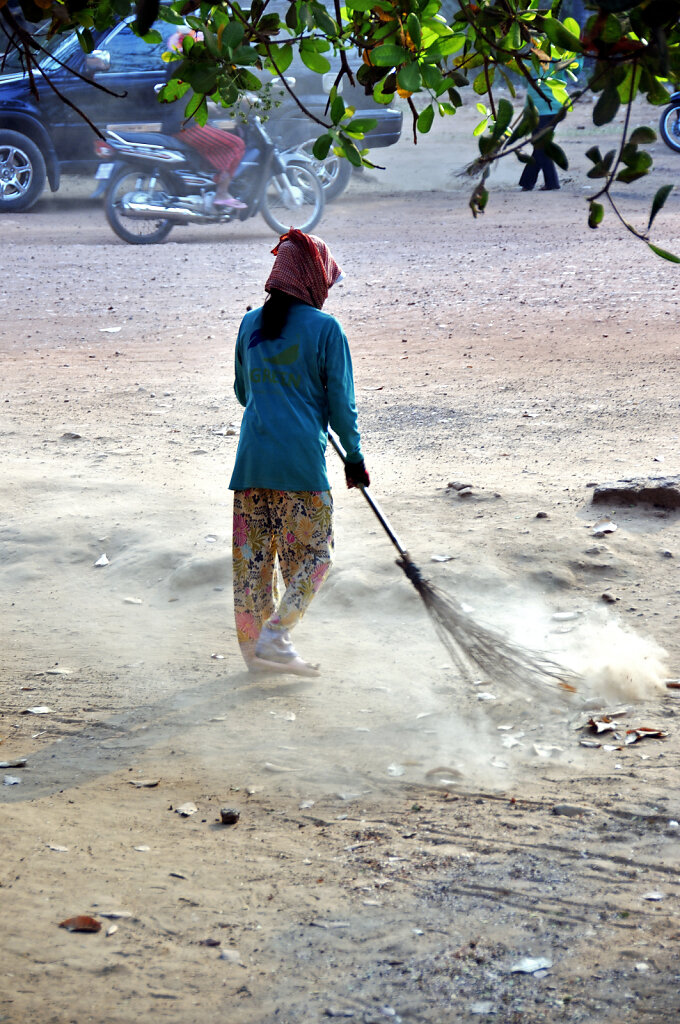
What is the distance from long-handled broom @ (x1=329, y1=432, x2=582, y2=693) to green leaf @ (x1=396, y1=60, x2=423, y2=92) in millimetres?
1708

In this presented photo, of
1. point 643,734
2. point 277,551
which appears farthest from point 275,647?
point 643,734

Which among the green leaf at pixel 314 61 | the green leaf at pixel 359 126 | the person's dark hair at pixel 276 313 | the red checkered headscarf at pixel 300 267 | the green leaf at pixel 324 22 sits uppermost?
the green leaf at pixel 324 22

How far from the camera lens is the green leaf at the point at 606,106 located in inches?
76.5

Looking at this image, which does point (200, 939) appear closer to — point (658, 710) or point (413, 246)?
point (658, 710)

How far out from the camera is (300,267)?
11.8 ft

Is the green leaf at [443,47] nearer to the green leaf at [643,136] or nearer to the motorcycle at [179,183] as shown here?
the green leaf at [643,136]

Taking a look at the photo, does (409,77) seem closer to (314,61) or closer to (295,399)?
(314,61)

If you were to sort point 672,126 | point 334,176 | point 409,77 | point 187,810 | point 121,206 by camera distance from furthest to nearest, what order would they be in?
1. point 672,126
2. point 334,176
3. point 121,206
4. point 187,810
5. point 409,77

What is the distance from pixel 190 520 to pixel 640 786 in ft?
9.29

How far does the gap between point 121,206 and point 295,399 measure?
9.12 metres

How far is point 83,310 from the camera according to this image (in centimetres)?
964

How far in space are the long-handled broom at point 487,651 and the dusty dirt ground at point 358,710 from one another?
0.08 m

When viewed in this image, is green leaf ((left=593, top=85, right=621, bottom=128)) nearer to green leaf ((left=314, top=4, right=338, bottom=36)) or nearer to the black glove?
green leaf ((left=314, top=4, right=338, bottom=36))

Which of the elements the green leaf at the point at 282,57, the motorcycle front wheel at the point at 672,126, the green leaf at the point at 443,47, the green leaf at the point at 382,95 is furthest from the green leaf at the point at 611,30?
the motorcycle front wheel at the point at 672,126
